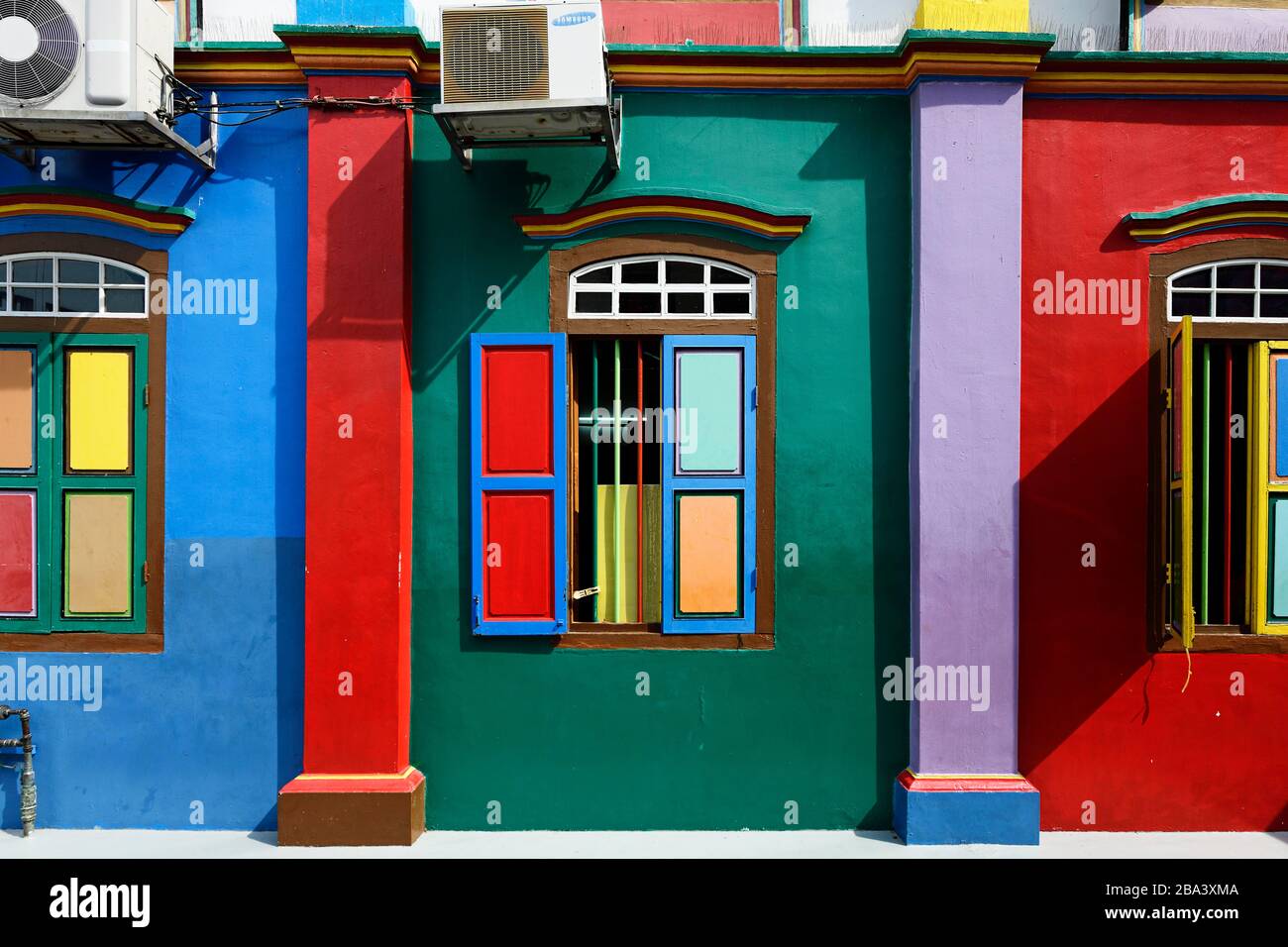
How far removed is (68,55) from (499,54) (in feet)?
7.38

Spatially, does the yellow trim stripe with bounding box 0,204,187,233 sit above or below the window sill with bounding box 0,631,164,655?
above

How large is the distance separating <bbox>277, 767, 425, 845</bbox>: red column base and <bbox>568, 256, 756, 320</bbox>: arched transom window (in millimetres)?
2853

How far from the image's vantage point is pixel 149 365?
19.0ft

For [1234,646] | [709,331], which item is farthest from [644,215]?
[1234,646]

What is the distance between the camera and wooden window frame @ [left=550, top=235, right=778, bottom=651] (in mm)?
5809

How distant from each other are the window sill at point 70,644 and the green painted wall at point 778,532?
5.28ft

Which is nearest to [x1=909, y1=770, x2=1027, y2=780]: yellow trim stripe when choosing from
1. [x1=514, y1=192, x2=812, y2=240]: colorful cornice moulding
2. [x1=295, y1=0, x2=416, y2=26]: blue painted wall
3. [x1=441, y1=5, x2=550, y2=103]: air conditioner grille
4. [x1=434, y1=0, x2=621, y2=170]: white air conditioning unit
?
[x1=514, y1=192, x2=812, y2=240]: colorful cornice moulding

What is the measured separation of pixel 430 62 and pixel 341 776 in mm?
3967

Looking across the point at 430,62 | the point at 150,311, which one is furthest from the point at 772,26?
the point at 150,311

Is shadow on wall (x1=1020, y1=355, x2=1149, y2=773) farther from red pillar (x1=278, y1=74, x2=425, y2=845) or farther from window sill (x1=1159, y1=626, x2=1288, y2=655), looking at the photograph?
red pillar (x1=278, y1=74, x2=425, y2=845)

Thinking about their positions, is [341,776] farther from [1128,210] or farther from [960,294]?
[1128,210]

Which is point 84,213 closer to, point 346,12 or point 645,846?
point 346,12

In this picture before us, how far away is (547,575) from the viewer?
18.9ft

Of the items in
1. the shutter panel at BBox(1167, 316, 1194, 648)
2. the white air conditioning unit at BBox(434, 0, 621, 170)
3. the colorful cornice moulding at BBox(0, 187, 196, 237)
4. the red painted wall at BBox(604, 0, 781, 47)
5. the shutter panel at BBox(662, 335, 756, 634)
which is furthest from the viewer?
the red painted wall at BBox(604, 0, 781, 47)
